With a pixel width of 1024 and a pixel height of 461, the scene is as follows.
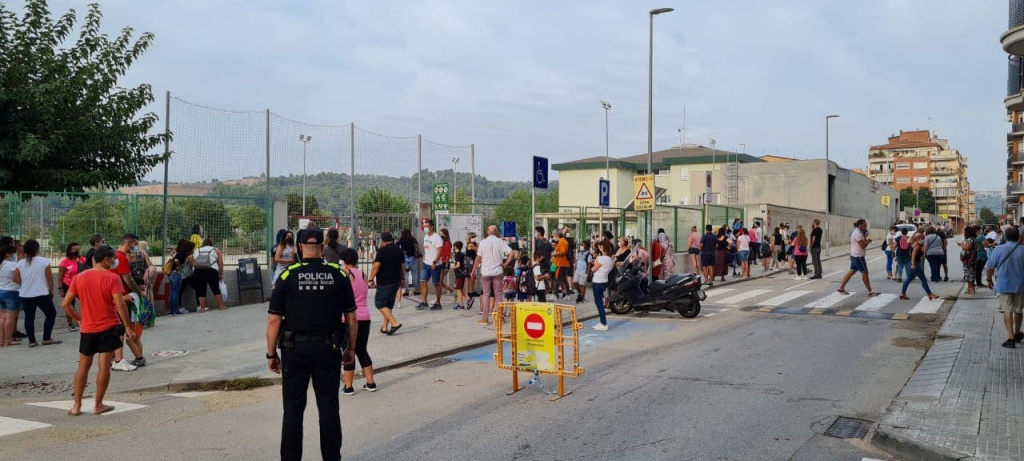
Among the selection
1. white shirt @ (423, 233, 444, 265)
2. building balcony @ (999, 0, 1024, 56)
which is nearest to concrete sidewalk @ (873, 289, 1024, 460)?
building balcony @ (999, 0, 1024, 56)

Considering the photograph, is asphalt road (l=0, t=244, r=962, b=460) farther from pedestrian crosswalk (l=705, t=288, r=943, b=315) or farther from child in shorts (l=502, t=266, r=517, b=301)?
pedestrian crosswalk (l=705, t=288, r=943, b=315)

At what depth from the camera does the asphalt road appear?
19.3ft

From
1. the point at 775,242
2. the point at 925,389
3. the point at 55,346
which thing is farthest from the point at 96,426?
the point at 775,242

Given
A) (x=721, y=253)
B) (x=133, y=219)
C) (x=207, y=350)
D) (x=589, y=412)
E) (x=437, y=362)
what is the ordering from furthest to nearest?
1. (x=721, y=253)
2. (x=133, y=219)
3. (x=207, y=350)
4. (x=437, y=362)
5. (x=589, y=412)

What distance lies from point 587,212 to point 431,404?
13.6 meters

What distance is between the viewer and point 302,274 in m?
5.23

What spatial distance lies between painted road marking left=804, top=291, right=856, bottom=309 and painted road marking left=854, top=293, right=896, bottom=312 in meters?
0.59

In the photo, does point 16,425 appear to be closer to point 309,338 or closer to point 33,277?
point 309,338

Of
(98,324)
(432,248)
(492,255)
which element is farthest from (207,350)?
(432,248)

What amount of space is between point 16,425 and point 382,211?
11.7 m

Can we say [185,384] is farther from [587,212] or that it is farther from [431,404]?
[587,212]

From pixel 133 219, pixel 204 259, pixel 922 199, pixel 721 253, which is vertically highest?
pixel 922 199

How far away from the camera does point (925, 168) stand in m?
127

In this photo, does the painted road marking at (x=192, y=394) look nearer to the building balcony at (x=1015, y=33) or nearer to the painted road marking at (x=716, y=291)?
the painted road marking at (x=716, y=291)
